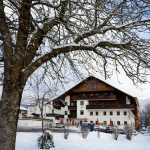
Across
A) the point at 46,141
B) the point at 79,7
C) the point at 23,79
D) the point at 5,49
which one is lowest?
the point at 46,141

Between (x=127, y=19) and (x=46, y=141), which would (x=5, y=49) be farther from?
(x=46, y=141)

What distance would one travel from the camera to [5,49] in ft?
27.9

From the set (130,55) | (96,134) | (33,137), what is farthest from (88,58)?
(96,134)

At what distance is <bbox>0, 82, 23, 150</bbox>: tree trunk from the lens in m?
8.14

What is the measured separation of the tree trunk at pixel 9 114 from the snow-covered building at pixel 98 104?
66.6 m

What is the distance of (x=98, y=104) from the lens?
257 ft

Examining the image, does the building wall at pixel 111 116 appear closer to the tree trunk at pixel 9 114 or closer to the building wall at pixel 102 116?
the building wall at pixel 102 116

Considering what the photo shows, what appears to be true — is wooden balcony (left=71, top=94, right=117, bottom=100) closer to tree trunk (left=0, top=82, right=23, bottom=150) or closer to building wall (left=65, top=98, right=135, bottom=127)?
building wall (left=65, top=98, right=135, bottom=127)

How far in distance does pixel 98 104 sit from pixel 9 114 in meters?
70.6

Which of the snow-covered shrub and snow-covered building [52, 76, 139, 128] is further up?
snow-covered building [52, 76, 139, 128]

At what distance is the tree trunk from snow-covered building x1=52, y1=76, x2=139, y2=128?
66632mm

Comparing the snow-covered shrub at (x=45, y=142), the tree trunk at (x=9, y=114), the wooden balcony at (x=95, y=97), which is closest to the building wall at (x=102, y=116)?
the wooden balcony at (x=95, y=97)

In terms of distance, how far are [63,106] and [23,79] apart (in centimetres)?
7373

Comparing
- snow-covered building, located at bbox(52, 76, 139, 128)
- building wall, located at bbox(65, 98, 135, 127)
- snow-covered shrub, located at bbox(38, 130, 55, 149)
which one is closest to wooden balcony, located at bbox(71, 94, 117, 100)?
snow-covered building, located at bbox(52, 76, 139, 128)
